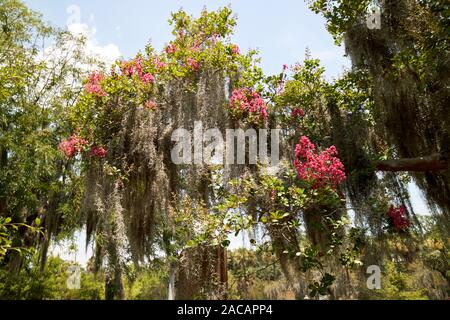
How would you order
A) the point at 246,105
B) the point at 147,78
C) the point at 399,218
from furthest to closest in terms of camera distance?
1. the point at 147,78
2. the point at 246,105
3. the point at 399,218

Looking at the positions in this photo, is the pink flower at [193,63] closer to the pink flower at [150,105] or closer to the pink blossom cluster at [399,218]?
the pink flower at [150,105]

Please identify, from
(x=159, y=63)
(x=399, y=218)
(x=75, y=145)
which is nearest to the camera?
(x=399, y=218)

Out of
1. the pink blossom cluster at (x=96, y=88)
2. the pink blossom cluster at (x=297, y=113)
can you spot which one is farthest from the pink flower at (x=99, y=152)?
the pink blossom cluster at (x=297, y=113)

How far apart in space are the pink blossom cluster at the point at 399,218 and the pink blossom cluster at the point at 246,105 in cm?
230

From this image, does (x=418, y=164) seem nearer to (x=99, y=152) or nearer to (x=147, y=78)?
(x=147, y=78)

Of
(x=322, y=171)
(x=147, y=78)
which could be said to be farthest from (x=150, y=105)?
(x=322, y=171)

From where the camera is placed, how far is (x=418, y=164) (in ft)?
17.2

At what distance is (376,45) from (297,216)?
10.2 ft

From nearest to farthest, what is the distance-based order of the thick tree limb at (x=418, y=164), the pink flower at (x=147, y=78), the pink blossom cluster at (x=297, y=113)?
the thick tree limb at (x=418, y=164), the pink flower at (x=147, y=78), the pink blossom cluster at (x=297, y=113)

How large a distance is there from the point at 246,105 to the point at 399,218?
2.73m

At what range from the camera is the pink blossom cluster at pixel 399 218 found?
5.16 m

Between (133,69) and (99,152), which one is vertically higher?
(133,69)
